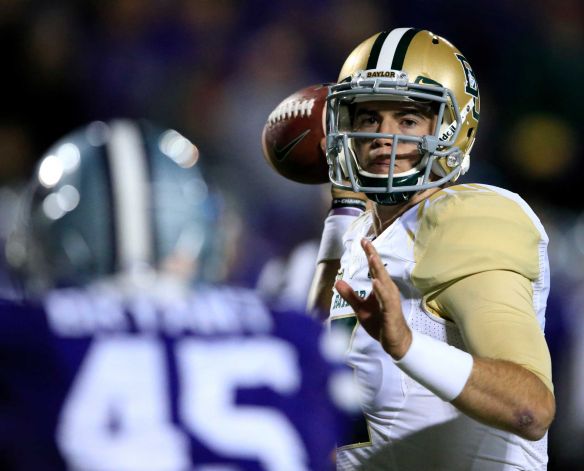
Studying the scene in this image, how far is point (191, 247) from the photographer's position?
1823mm

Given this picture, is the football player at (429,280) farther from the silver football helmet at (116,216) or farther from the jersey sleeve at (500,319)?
the silver football helmet at (116,216)

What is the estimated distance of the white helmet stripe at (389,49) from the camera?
2.68 meters

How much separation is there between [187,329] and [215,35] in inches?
210

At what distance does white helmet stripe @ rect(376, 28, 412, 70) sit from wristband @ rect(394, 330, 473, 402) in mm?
922

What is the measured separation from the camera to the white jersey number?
1476mm

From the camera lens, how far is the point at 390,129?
2.65 m

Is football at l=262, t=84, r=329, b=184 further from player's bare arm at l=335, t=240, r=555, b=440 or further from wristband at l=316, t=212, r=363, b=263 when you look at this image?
player's bare arm at l=335, t=240, r=555, b=440

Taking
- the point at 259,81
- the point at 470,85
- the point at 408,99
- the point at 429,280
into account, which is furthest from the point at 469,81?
the point at 259,81

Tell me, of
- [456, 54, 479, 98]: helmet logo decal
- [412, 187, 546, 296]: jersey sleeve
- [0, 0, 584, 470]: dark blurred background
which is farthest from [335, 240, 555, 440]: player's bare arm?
[0, 0, 584, 470]: dark blurred background

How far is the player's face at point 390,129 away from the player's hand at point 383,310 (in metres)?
0.67

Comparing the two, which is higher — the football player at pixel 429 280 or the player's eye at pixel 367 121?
the player's eye at pixel 367 121

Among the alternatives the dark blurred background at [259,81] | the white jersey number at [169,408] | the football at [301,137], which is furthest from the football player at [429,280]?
the dark blurred background at [259,81]

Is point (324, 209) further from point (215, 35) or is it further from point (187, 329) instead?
point (187, 329)

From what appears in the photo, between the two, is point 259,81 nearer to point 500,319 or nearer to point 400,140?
point 400,140
